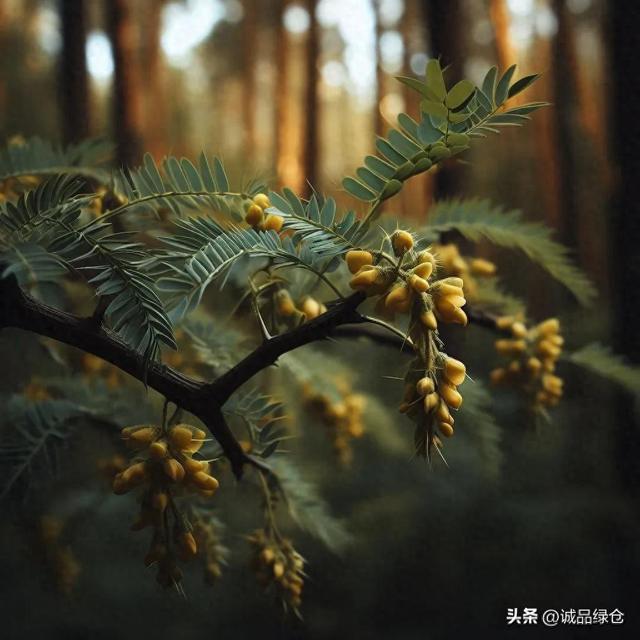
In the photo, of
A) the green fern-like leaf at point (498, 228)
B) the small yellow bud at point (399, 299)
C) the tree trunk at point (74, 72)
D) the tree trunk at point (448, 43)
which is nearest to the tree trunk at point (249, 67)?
the tree trunk at point (74, 72)

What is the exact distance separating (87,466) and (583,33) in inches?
167

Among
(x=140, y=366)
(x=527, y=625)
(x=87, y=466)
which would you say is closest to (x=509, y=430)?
(x=527, y=625)

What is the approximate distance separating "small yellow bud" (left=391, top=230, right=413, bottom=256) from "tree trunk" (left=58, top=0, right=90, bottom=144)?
1.57m

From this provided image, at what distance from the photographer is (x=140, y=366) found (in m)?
0.45

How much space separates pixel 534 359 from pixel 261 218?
42 centimetres

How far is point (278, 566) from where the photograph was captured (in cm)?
58

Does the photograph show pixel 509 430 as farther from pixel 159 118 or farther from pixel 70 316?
pixel 159 118

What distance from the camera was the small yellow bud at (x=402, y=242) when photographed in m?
0.42

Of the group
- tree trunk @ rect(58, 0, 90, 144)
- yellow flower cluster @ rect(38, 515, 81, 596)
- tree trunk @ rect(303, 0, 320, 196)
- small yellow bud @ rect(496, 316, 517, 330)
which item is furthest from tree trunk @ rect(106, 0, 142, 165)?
tree trunk @ rect(303, 0, 320, 196)

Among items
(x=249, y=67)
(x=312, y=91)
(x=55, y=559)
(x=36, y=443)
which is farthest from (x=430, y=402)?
(x=249, y=67)

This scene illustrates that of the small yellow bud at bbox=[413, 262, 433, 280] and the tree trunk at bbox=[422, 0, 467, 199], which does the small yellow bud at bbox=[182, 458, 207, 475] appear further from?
the tree trunk at bbox=[422, 0, 467, 199]

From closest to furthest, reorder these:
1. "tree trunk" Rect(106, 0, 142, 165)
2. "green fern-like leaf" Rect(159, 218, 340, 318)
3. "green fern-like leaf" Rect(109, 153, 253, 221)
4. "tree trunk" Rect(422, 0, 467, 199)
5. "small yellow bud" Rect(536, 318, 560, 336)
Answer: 1. "green fern-like leaf" Rect(159, 218, 340, 318)
2. "green fern-like leaf" Rect(109, 153, 253, 221)
3. "small yellow bud" Rect(536, 318, 560, 336)
4. "tree trunk" Rect(422, 0, 467, 199)
5. "tree trunk" Rect(106, 0, 142, 165)

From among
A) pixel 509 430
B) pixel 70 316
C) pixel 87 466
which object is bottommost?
pixel 509 430

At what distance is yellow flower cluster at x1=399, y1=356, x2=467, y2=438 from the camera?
15.8 inches
